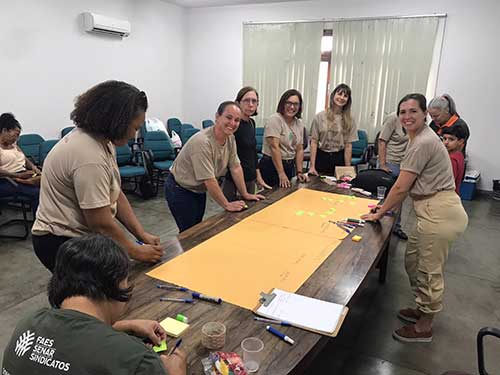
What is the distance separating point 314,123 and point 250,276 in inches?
96.0

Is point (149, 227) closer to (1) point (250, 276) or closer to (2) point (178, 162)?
(2) point (178, 162)

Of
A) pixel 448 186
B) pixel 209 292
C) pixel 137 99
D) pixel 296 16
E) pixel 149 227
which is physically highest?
pixel 296 16

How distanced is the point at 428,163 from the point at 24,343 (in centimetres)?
201

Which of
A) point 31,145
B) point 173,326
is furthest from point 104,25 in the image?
point 173,326

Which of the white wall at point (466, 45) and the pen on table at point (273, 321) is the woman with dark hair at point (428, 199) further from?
the white wall at point (466, 45)

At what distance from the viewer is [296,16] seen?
6.41 meters

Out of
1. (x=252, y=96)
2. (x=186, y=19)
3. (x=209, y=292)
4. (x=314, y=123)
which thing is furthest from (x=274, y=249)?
(x=186, y=19)

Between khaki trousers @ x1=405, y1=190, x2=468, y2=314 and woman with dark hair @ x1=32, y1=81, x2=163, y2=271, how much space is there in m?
1.62

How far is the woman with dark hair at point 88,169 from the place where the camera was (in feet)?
4.82

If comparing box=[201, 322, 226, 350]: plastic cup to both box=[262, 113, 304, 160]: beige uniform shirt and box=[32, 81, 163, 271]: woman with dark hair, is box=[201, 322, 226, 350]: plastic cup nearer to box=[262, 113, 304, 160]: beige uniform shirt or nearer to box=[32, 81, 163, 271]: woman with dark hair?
box=[32, 81, 163, 271]: woman with dark hair

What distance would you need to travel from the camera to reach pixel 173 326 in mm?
1279

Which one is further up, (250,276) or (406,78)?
(406,78)

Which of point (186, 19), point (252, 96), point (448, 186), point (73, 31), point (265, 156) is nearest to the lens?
point (448, 186)

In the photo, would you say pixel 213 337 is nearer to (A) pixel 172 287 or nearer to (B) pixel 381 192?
(A) pixel 172 287
